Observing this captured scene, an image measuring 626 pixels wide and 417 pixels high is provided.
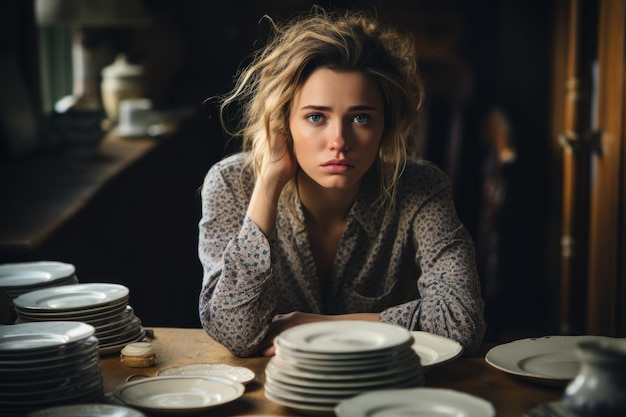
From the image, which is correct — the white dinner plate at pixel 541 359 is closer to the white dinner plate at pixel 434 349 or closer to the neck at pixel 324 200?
the white dinner plate at pixel 434 349

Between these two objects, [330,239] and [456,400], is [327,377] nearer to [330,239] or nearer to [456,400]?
[456,400]

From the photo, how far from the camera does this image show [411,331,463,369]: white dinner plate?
1.60 metres

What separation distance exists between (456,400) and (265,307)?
0.75 meters

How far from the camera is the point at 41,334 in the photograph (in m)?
1.54

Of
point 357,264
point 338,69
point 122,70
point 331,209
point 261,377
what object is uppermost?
point 122,70

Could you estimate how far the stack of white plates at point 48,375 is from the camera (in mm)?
1398

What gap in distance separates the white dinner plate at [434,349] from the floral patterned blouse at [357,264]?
5.8 inches

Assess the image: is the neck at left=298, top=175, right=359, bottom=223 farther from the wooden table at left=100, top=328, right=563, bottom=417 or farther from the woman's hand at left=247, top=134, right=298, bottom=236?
the wooden table at left=100, top=328, right=563, bottom=417

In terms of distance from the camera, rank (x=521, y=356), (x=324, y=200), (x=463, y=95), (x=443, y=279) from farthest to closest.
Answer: (x=463, y=95), (x=324, y=200), (x=443, y=279), (x=521, y=356)

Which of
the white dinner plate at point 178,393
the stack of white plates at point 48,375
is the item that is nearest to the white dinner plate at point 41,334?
the stack of white plates at point 48,375

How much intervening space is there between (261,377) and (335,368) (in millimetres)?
309

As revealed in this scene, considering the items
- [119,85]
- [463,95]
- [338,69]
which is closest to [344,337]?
[338,69]

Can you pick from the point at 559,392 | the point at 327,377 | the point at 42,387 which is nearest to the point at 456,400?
the point at 327,377

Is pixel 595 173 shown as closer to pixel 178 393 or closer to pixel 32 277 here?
pixel 32 277
